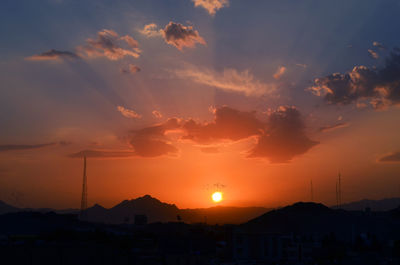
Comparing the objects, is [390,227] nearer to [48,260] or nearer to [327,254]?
[327,254]

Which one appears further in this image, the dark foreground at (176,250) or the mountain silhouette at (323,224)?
the mountain silhouette at (323,224)

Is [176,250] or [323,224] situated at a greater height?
[323,224]

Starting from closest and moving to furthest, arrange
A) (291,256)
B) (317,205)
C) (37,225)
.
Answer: (291,256) → (37,225) → (317,205)

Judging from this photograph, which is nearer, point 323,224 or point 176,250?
point 176,250

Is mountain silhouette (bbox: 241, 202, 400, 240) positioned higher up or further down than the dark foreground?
higher up

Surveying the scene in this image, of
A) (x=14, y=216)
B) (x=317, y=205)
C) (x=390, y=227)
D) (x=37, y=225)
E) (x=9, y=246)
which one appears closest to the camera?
(x=9, y=246)

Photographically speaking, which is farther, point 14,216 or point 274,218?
point 274,218

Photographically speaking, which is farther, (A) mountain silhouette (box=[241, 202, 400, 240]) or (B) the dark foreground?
(A) mountain silhouette (box=[241, 202, 400, 240])

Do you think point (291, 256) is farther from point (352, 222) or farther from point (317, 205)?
point (317, 205)

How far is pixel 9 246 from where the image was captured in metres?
44.0

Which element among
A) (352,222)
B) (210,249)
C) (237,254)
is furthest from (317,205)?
(237,254)

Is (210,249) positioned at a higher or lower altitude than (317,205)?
lower

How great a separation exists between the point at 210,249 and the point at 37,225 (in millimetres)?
32493

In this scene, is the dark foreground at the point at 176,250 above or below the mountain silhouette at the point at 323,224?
below
